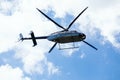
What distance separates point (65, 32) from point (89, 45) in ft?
33.2

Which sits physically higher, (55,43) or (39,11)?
(39,11)

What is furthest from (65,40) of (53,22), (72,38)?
(53,22)

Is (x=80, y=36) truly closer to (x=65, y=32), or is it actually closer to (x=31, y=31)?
(x=65, y=32)

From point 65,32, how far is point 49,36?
17.2 ft

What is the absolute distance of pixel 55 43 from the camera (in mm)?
94938

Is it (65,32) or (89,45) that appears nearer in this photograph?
(65,32)

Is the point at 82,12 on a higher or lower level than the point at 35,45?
higher

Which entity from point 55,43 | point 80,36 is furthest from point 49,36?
point 80,36

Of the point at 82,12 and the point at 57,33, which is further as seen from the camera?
the point at 82,12

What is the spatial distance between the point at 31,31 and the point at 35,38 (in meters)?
2.64

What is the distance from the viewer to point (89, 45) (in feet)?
326

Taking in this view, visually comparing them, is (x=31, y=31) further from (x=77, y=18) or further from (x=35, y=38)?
(x=77, y=18)

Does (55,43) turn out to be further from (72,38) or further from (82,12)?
(82,12)

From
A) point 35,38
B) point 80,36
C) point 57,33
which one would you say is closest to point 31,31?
point 35,38
